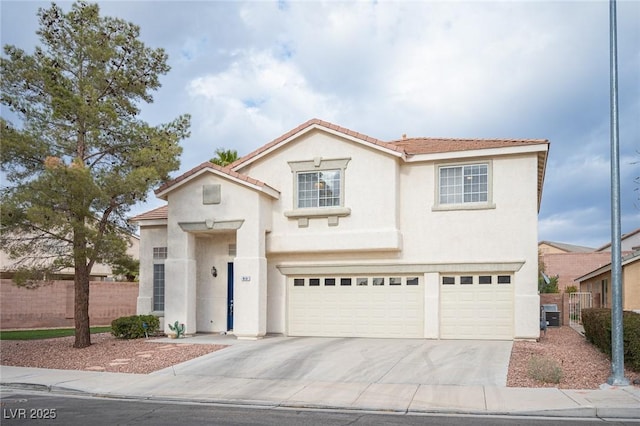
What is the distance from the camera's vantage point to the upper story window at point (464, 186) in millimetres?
19906

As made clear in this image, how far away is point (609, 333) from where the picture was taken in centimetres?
1523

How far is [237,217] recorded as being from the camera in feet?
67.9

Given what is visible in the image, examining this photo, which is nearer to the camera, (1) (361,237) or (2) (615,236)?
(2) (615,236)

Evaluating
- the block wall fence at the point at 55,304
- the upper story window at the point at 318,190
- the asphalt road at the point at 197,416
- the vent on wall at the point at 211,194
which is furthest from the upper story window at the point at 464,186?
the block wall fence at the point at 55,304

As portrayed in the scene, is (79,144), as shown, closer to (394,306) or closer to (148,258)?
(148,258)

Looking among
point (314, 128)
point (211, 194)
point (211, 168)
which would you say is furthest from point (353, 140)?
point (211, 194)

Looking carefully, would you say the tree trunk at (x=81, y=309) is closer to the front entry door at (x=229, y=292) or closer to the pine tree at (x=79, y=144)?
the pine tree at (x=79, y=144)

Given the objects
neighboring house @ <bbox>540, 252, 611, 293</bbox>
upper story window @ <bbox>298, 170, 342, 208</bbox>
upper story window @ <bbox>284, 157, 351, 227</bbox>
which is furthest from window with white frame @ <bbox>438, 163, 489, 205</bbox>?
neighboring house @ <bbox>540, 252, 611, 293</bbox>

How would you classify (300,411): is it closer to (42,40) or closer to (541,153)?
(541,153)

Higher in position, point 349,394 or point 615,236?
point 615,236

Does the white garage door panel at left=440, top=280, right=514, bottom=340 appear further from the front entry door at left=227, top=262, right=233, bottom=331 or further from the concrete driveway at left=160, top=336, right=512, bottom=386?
the front entry door at left=227, top=262, right=233, bottom=331

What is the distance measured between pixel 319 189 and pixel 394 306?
4615 millimetres

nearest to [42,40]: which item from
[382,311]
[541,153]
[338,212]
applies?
[338,212]

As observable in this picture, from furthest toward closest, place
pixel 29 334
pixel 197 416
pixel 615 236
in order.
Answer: pixel 29 334
pixel 615 236
pixel 197 416
